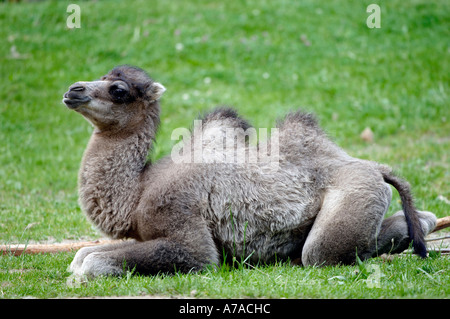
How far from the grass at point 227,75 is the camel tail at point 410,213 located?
96.1 inches

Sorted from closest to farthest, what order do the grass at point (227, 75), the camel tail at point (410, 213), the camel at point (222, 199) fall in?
1. the camel at point (222, 199)
2. the camel tail at point (410, 213)
3. the grass at point (227, 75)

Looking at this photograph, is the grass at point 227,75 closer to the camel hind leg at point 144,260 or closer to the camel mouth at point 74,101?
the camel mouth at point 74,101

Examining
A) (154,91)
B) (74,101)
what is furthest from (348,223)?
(74,101)

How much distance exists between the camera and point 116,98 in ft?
21.9

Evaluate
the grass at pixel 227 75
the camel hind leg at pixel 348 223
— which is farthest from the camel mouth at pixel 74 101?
the camel hind leg at pixel 348 223

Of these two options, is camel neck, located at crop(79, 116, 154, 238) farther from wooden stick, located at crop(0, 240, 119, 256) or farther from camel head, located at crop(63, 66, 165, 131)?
wooden stick, located at crop(0, 240, 119, 256)

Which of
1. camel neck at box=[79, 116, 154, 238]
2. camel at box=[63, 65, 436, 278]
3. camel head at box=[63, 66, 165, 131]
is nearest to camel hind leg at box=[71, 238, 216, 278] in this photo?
camel at box=[63, 65, 436, 278]

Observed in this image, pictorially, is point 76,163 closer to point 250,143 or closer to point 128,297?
point 250,143

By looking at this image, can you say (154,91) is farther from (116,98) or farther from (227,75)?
(227,75)

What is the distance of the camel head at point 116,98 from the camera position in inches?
255

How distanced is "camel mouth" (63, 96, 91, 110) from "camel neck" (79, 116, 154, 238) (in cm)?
47

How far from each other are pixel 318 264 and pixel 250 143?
1.56 m

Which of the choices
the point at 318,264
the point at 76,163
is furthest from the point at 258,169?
the point at 76,163

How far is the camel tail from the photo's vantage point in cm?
637
